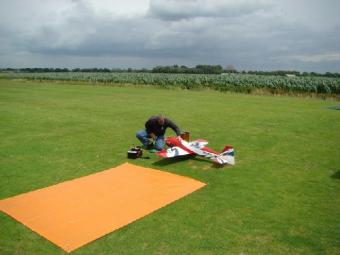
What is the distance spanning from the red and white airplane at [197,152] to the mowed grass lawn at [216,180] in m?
0.29

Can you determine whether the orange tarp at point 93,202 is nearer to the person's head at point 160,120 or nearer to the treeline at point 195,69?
the person's head at point 160,120

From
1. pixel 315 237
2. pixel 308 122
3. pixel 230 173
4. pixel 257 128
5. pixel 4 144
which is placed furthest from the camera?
pixel 308 122

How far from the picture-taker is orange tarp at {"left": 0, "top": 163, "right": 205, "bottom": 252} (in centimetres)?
592

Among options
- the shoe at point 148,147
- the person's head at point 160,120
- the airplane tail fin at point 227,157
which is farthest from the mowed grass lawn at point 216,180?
the person's head at point 160,120

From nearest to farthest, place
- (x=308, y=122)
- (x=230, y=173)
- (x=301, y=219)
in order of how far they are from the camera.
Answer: (x=301, y=219), (x=230, y=173), (x=308, y=122)

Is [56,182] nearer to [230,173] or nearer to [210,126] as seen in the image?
[230,173]

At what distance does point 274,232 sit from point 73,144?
8.39 m

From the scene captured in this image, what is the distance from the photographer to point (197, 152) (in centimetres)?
1005

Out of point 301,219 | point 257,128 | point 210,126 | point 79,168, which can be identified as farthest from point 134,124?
point 301,219

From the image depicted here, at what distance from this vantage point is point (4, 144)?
12.0 meters

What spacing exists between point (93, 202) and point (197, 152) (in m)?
3.94

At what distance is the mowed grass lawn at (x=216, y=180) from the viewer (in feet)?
18.0

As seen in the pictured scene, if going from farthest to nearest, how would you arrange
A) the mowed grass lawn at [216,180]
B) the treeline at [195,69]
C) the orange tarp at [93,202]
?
the treeline at [195,69]
the orange tarp at [93,202]
the mowed grass lawn at [216,180]

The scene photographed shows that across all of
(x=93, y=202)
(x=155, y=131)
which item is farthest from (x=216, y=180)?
(x=155, y=131)
